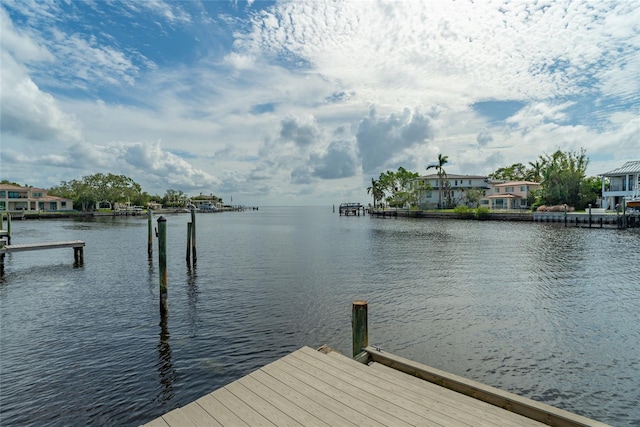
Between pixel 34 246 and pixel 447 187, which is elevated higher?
pixel 447 187

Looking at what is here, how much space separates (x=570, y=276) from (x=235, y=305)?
20.3 m

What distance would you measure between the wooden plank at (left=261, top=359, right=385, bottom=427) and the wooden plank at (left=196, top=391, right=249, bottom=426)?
1.16 metres

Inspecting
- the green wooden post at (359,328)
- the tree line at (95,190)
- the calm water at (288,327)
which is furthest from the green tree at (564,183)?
the tree line at (95,190)

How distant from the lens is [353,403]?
5.59 meters

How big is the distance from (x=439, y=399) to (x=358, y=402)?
53.1 inches

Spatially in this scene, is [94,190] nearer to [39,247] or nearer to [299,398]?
[39,247]

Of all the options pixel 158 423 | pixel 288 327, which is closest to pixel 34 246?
pixel 288 327

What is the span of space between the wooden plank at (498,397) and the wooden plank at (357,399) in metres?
1.37

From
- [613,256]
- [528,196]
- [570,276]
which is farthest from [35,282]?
[528,196]

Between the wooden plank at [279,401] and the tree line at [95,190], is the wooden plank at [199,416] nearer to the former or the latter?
the wooden plank at [279,401]

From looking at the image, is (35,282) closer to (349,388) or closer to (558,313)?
(349,388)

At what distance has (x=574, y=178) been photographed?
72.4 meters

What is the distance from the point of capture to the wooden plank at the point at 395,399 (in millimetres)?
5121

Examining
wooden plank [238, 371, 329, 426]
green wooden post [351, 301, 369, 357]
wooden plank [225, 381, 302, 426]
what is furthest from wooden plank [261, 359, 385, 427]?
green wooden post [351, 301, 369, 357]
